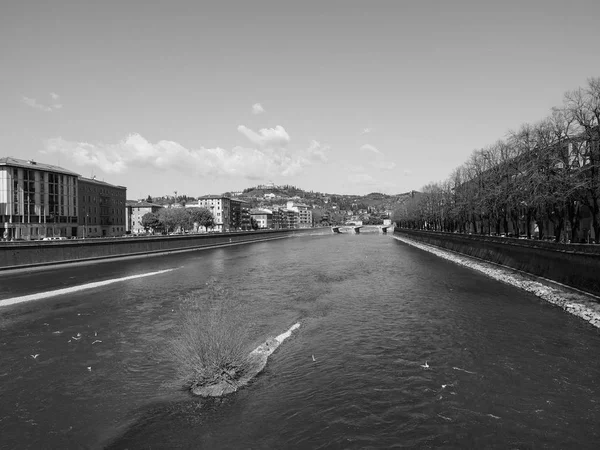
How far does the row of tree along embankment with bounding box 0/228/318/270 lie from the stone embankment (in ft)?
121

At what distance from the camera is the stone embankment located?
1124 centimetres

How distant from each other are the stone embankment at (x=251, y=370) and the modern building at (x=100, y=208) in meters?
107

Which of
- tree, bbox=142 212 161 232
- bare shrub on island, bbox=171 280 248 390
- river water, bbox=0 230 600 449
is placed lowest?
river water, bbox=0 230 600 449

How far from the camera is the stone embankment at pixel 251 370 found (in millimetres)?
11242

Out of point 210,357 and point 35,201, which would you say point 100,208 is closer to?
point 35,201

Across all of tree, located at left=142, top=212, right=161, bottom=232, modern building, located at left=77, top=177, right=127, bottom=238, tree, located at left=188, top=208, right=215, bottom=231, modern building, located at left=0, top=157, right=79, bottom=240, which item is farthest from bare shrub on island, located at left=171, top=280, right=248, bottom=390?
tree, located at left=188, top=208, right=215, bottom=231

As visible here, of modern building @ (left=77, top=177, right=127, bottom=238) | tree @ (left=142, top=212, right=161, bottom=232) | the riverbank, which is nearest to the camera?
the riverbank

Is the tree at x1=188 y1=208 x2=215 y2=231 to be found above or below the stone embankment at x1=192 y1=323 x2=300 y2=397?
above

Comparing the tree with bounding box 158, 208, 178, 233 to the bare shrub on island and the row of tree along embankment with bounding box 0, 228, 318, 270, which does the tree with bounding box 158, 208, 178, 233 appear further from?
the bare shrub on island

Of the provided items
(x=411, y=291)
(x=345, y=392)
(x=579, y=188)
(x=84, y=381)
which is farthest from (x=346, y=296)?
(x=579, y=188)

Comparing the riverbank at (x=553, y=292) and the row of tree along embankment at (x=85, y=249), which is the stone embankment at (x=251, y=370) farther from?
the row of tree along embankment at (x=85, y=249)

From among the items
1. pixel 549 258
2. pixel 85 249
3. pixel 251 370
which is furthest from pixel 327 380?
pixel 85 249

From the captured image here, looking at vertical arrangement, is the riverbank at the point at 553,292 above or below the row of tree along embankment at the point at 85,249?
below

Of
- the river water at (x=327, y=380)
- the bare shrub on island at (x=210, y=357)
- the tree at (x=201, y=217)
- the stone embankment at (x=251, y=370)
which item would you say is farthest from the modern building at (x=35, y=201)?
the bare shrub on island at (x=210, y=357)
